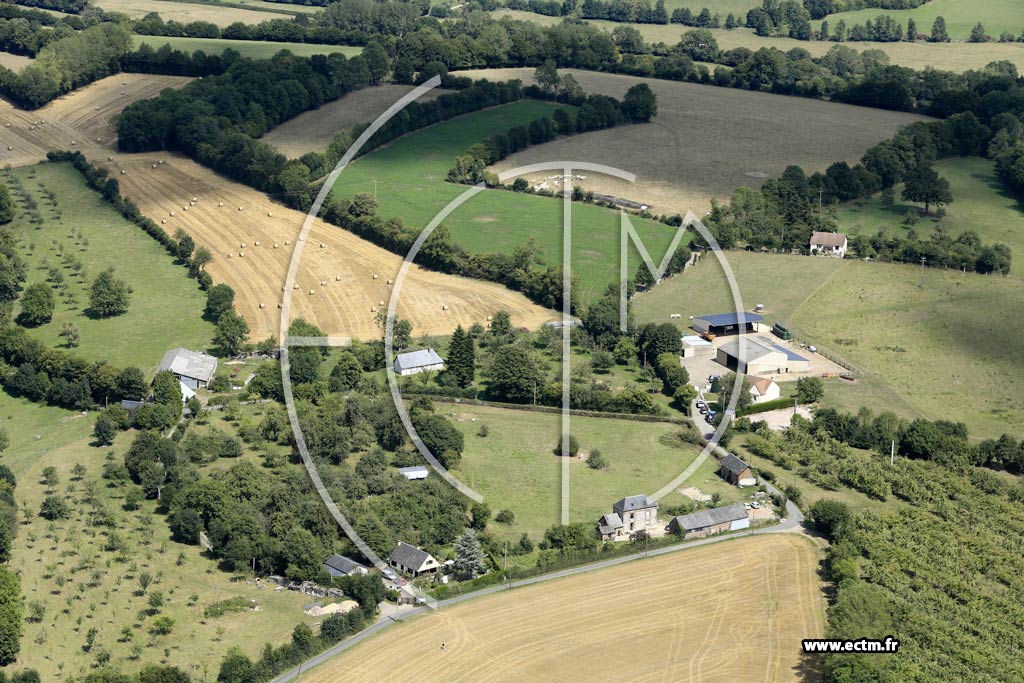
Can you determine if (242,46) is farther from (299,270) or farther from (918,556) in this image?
(918,556)

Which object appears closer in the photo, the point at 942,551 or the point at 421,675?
the point at 421,675

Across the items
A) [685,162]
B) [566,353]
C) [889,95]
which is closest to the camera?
[566,353]

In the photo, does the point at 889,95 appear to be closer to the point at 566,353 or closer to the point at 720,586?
the point at 566,353

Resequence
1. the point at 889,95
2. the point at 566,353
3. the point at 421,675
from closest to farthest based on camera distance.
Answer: the point at 421,675 < the point at 566,353 < the point at 889,95

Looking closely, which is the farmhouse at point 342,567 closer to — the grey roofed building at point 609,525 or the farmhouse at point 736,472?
the grey roofed building at point 609,525

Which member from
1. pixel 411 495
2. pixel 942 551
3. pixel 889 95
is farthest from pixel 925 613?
pixel 889 95

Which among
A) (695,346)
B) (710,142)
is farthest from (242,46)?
(695,346)

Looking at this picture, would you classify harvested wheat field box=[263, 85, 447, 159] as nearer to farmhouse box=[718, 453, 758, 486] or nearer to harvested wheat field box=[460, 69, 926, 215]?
harvested wheat field box=[460, 69, 926, 215]
